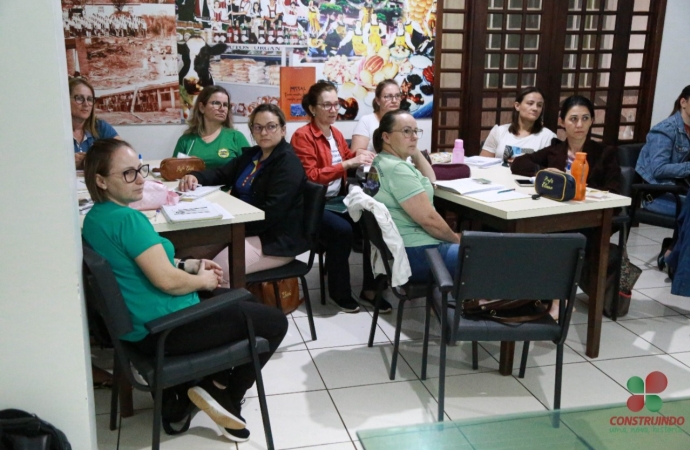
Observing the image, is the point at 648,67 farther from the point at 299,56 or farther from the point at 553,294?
the point at 553,294

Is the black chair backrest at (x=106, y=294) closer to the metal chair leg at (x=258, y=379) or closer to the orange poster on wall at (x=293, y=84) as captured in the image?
the metal chair leg at (x=258, y=379)

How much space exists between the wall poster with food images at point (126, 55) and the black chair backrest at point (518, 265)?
305cm

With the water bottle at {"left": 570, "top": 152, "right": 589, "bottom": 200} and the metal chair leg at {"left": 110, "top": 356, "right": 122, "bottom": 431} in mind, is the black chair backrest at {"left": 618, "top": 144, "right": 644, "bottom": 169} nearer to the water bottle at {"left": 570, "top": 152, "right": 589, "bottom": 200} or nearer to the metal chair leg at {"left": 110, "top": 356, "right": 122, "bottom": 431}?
the water bottle at {"left": 570, "top": 152, "right": 589, "bottom": 200}

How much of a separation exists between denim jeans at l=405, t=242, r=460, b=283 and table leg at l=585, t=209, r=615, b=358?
0.69 m

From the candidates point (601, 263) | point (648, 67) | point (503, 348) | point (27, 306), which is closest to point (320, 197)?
point (503, 348)

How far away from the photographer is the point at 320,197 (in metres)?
3.11

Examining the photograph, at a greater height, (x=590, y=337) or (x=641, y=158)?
(x=641, y=158)

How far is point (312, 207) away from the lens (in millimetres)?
3133

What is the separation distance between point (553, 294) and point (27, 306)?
170 centimetres

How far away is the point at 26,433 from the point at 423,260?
1.70m

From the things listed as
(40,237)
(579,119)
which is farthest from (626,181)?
(40,237)

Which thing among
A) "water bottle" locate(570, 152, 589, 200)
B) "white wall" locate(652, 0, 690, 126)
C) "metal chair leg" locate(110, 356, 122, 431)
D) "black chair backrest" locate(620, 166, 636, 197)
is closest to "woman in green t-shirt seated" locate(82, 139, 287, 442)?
"metal chair leg" locate(110, 356, 122, 431)

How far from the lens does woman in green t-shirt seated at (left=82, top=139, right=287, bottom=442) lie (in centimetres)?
204

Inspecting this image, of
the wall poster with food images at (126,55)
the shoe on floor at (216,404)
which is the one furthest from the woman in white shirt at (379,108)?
the shoe on floor at (216,404)
